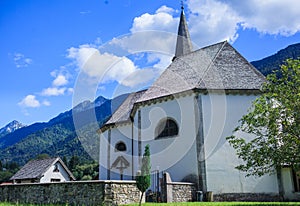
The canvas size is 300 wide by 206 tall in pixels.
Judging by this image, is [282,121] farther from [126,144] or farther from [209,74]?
[126,144]

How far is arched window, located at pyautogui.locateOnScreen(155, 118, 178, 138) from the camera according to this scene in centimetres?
2025

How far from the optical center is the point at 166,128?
68.0 feet

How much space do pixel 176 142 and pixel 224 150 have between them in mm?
3119

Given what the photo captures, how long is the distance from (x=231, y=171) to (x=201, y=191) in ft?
7.75

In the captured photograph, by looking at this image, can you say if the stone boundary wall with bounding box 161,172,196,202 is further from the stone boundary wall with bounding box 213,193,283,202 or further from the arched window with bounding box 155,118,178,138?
the arched window with bounding box 155,118,178,138

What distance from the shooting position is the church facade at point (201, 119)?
18.2 m

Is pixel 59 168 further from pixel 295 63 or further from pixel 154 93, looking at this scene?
pixel 295 63

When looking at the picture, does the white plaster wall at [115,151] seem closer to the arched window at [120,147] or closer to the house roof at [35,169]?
the arched window at [120,147]

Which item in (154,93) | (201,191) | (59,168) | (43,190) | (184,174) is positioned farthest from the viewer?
(59,168)

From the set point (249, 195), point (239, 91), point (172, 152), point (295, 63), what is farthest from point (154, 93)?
point (295, 63)

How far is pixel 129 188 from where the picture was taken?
13.5 m

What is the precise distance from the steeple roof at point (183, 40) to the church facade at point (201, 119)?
852 cm

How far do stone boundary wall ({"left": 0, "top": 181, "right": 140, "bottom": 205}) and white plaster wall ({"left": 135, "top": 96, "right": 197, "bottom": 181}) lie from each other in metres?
5.77

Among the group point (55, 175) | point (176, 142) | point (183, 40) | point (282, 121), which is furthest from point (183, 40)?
point (55, 175)
